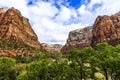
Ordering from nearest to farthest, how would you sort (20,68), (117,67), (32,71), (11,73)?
(117,67)
(32,71)
(11,73)
(20,68)

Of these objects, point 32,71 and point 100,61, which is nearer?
point 100,61

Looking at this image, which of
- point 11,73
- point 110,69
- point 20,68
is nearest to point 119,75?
point 110,69

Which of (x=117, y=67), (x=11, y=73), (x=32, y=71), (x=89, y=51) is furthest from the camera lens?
(x=11, y=73)

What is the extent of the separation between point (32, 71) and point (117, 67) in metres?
38.1

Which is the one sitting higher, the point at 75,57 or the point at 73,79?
the point at 75,57

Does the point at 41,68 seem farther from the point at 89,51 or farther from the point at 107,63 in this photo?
the point at 107,63

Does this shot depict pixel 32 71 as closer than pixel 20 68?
Yes

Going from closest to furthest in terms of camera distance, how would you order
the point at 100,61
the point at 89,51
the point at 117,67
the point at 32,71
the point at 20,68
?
the point at 117,67 < the point at 100,61 < the point at 89,51 < the point at 32,71 < the point at 20,68

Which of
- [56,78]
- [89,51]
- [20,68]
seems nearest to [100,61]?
[89,51]

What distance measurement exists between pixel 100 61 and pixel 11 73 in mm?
58579

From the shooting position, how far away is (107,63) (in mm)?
76312

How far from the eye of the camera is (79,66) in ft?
319

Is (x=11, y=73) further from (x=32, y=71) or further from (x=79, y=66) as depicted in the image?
(x=79, y=66)

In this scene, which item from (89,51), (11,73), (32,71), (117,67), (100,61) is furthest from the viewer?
(11,73)
